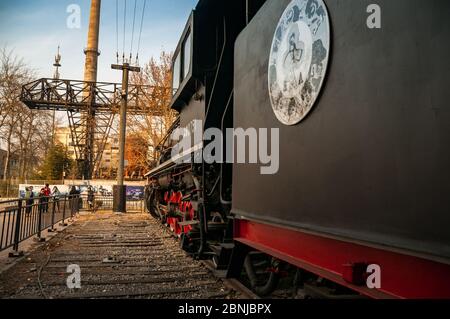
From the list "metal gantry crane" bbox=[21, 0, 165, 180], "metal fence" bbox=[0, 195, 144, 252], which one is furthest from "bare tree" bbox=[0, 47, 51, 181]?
"metal fence" bbox=[0, 195, 144, 252]

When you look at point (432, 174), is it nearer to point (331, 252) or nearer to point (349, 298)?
point (331, 252)

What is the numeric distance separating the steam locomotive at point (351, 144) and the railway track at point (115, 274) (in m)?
1.26

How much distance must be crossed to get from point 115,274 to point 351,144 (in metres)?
4.33

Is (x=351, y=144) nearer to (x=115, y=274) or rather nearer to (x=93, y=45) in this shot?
(x=115, y=274)

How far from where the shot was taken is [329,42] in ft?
7.16

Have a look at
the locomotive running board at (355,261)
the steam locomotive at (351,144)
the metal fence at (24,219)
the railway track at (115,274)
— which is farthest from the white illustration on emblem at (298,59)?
the metal fence at (24,219)

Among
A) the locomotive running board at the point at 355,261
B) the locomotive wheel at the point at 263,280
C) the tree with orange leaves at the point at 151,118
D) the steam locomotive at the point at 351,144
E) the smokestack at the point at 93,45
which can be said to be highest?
the smokestack at the point at 93,45

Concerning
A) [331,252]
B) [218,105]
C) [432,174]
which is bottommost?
[331,252]

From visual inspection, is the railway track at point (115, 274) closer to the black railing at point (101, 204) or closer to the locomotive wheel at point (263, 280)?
the locomotive wheel at point (263, 280)

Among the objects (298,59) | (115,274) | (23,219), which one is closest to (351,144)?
(298,59)

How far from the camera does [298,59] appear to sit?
8.21ft

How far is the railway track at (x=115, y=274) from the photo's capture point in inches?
168

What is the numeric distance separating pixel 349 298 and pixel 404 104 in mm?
1379
